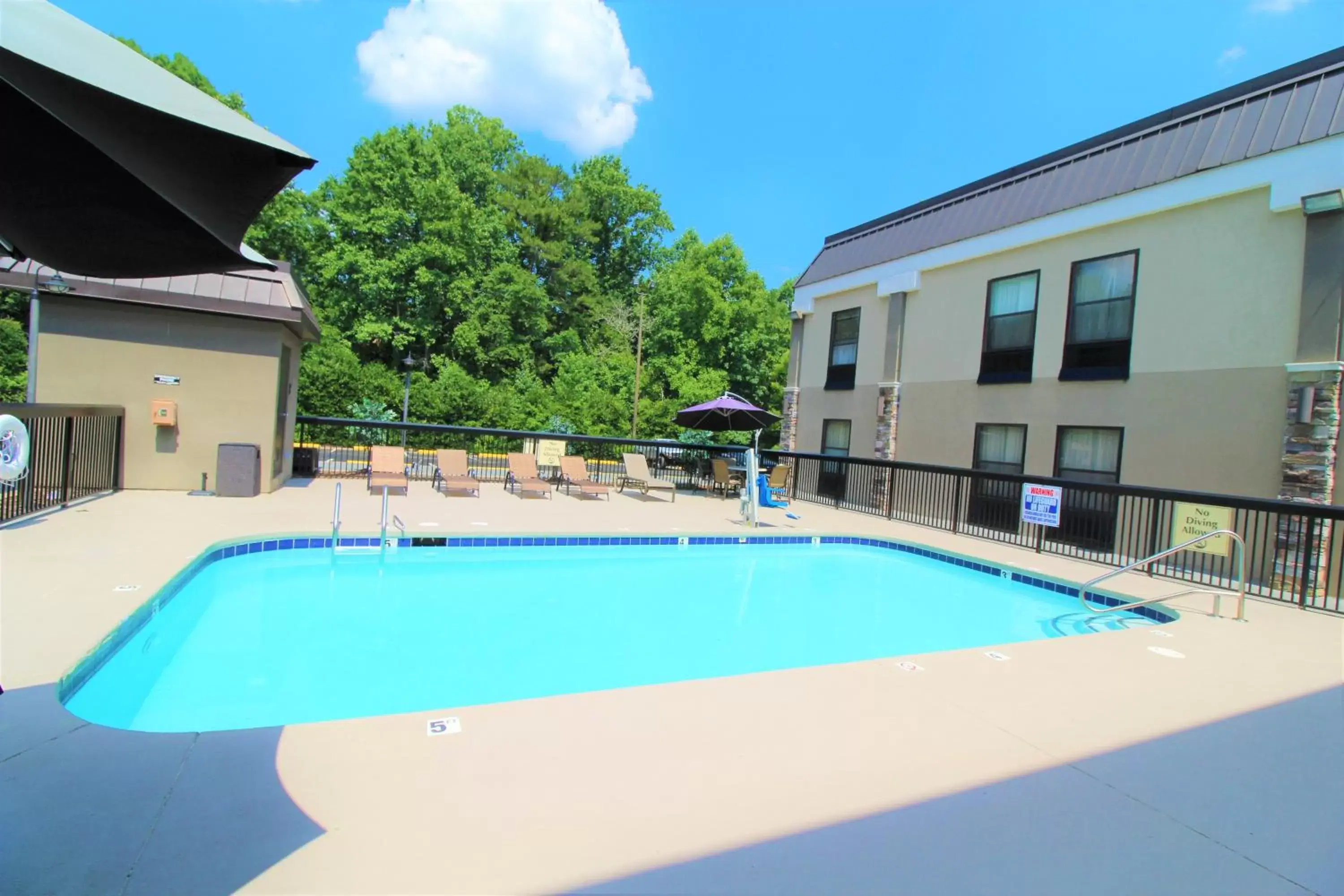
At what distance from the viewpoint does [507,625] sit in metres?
5.46

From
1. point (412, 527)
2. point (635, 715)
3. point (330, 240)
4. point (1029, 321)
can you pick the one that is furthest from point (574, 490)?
point (330, 240)

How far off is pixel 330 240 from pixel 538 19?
1285cm

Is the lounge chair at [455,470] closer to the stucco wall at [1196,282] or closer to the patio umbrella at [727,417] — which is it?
the patio umbrella at [727,417]

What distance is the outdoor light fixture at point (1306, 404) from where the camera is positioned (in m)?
7.53

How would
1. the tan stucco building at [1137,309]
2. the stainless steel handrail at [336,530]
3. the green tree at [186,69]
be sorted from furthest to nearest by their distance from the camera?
the green tree at [186,69] → the tan stucco building at [1137,309] → the stainless steel handrail at [336,530]

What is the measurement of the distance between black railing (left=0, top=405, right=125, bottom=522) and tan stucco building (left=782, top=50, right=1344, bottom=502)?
482 inches

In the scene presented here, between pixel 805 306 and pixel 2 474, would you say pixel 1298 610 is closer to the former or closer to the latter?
pixel 2 474

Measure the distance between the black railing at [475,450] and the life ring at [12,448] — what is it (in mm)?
7677

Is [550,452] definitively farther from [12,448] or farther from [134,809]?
[134,809]

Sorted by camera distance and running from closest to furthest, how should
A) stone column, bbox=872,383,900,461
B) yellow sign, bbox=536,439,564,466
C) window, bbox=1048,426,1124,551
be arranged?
window, bbox=1048,426,1124,551
yellow sign, bbox=536,439,564,466
stone column, bbox=872,383,900,461

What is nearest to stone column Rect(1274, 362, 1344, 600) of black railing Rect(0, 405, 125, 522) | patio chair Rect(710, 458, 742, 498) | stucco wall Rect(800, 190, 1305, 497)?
stucco wall Rect(800, 190, 1305, 497)

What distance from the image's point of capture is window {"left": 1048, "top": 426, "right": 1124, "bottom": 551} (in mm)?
9383

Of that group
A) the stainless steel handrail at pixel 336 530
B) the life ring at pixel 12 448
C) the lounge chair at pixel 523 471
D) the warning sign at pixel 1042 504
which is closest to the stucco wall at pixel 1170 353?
the warning sign at pixel 1042 504

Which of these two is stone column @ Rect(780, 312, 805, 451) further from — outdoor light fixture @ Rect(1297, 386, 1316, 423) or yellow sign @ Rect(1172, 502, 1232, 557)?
outdoor light fixture @ Rect(1297, 386, 1316, 423)
